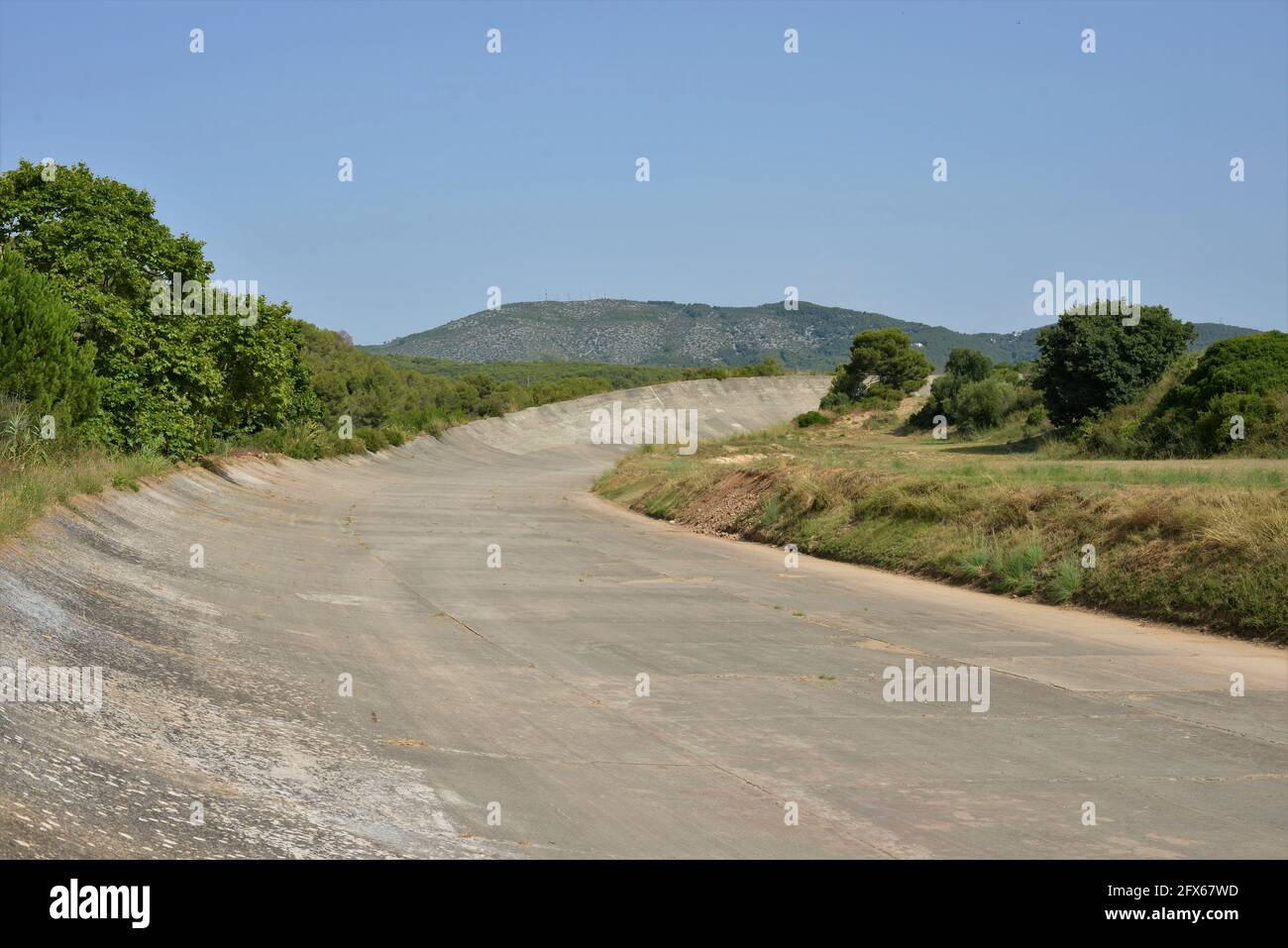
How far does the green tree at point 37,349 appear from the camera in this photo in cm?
2044

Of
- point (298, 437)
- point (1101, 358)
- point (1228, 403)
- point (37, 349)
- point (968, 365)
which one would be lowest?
point (298, 437)

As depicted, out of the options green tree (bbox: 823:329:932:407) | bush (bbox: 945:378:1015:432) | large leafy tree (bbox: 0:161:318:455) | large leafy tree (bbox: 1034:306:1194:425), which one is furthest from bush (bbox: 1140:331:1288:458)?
green tree (bbox: 823:329:932:407)

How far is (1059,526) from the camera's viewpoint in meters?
19.1

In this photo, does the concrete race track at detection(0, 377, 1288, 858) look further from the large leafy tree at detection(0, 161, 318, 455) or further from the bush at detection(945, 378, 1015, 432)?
the bush at detection(945, 378, 1015, 432)

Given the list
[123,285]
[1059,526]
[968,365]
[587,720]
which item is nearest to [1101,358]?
[1059,526]

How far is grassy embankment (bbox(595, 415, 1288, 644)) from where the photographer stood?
15.2m

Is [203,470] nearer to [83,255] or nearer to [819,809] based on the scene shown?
[83,255]

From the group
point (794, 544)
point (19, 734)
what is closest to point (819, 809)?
point (19, 734)

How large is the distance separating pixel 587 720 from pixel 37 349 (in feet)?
50.5

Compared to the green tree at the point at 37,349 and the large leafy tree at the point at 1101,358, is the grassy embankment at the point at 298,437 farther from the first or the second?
the large leafy tree at the point at 1101,358

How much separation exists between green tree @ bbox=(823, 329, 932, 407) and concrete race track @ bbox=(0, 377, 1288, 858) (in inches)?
3274

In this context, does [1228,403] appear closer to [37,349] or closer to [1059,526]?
[1059,526]
